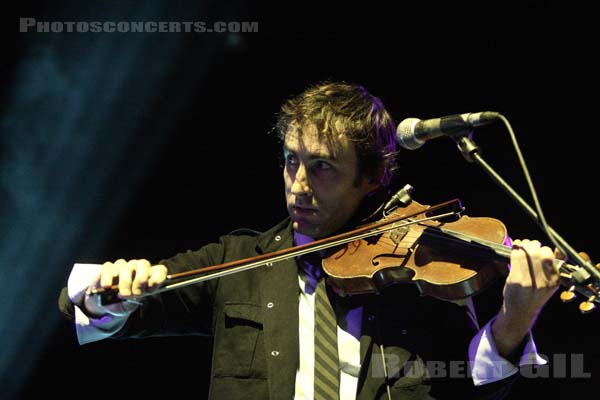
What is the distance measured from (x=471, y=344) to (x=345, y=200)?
649mm

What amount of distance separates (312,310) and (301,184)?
16.8 inches

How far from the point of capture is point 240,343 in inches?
87.5

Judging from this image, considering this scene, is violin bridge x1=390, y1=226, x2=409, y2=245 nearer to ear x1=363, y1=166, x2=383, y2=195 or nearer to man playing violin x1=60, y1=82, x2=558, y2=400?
man playing violin x1=60, y1=82, x2=558, y2=400

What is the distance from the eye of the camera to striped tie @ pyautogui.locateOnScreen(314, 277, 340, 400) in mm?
2080

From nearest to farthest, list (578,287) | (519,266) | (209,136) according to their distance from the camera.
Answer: (578,287) < (519,266) < (209,136)

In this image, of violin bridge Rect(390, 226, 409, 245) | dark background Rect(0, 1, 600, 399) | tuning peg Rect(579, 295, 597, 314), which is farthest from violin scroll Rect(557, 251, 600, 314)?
dark background Rect(0, 1, 600, 399)

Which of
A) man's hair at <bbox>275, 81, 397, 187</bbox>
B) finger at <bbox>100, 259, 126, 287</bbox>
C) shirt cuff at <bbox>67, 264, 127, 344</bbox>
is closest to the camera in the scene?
Result: finger at <bbox>100, 259, 126, 287</bbox>

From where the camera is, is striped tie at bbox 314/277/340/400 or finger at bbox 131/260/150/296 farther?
striped tie at bbox 314/277/340/400

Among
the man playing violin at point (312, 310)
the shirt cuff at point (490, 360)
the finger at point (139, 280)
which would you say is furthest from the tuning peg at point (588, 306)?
the finger at point (139, 280)

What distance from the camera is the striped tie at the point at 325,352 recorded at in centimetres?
208

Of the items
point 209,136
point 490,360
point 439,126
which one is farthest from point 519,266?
point 209,136

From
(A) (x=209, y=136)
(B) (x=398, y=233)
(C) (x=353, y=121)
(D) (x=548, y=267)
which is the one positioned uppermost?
(A) (x=209, y=136)

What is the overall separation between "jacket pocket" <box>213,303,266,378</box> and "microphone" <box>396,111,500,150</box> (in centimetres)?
77

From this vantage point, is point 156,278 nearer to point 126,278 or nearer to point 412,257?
point 126,278
